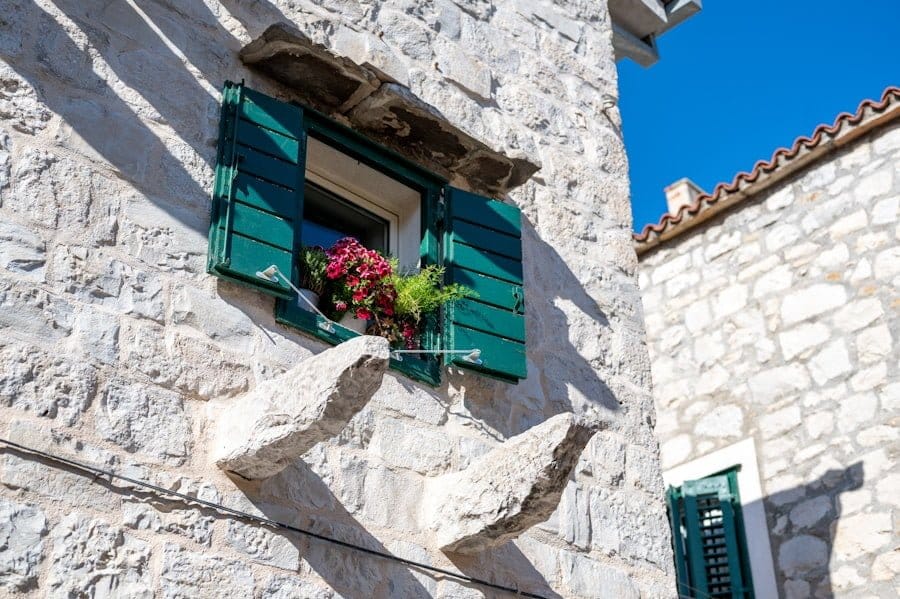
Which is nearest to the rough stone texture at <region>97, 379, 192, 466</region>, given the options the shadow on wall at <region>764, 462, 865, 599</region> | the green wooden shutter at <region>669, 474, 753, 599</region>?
the green wooden shutter at <region>669, 474, 753, 599</region>

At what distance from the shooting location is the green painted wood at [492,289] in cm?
494

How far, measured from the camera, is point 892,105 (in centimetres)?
762

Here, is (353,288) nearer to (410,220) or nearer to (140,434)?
(410,220)

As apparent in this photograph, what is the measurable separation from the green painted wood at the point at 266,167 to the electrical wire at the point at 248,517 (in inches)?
48.7

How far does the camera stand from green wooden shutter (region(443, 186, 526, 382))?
15.8 ft

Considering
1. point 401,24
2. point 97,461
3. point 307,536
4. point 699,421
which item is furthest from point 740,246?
point 97,461

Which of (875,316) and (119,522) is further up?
(875,316)

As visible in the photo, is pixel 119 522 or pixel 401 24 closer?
pixel 119 522

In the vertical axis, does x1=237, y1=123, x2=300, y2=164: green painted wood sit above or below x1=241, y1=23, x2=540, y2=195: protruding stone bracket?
below

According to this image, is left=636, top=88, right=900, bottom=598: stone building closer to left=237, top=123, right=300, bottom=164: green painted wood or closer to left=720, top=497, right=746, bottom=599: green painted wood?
left=720, top=497, right=746, bottom=599: green painted wood

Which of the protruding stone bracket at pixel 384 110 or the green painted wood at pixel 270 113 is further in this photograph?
the protruding stone bracket at pixel 384 110

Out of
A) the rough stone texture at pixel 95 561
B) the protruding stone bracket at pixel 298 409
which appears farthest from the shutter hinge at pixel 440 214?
the rough stone texture at pixel 95 561

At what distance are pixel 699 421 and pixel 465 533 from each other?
15.2 ft

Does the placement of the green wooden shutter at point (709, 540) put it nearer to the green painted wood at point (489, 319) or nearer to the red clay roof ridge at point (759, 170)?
the red clay roof ridge at point (759, 170)
